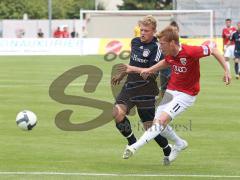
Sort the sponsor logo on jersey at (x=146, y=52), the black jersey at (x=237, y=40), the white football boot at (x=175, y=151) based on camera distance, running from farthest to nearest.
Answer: the black jersey at (x=237, y=40), the sponsor logo on jersey at (x=146, y=52), the white football boot at (x=175, y=151)

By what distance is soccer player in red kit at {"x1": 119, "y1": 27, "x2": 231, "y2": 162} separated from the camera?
10.7m

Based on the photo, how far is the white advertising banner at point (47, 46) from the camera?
50.7m

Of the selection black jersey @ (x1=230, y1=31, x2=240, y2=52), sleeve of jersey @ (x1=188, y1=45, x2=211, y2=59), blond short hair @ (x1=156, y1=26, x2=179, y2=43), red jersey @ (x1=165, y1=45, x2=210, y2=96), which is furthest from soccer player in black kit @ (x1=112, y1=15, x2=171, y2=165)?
black jersey @ (x1=230, y1=31, x2=240, y2=52)

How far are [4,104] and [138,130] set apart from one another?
18.8 feet

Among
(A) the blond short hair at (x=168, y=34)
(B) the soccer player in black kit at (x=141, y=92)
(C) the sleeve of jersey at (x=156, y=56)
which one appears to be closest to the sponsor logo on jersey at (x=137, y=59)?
(B) the soccer player in black kit at (x=141, y=92)

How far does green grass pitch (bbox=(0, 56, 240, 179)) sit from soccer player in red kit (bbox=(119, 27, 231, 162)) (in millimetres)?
645

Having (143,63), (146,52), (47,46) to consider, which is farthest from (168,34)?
(47,46)

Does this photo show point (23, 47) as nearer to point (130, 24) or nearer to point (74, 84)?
point (130, 24)

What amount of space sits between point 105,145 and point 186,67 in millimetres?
A: 3092

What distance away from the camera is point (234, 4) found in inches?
2290

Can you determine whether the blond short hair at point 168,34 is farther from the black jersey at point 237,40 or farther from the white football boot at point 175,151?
the black jersey at point 237,40

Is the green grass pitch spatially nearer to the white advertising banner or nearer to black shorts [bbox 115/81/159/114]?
black shorts [bbox 115/81/159/114]

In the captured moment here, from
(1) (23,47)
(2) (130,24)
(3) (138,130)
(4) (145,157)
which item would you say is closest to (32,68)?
(1) (23,47)

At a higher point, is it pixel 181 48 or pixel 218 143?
pixel 181 48
